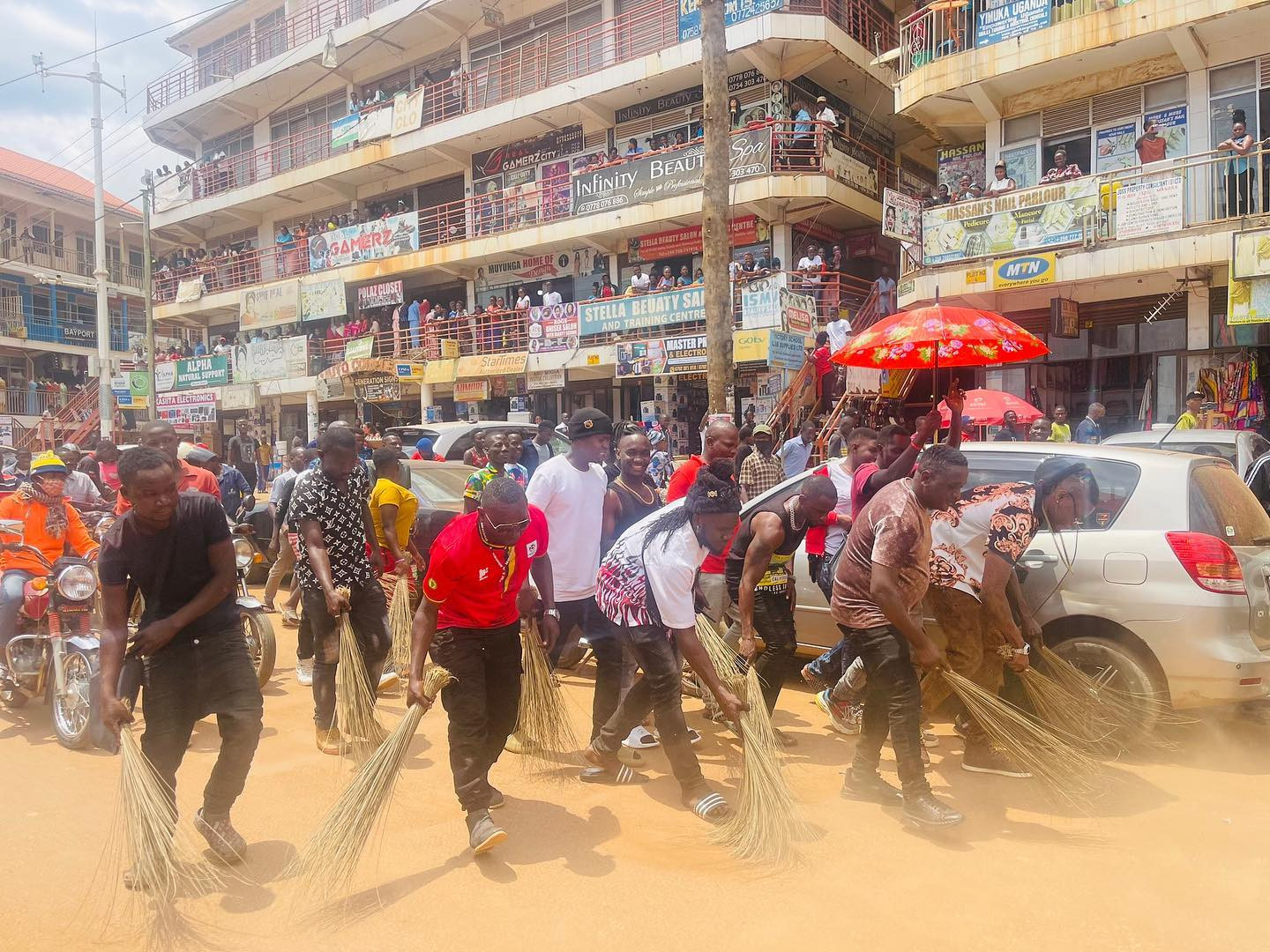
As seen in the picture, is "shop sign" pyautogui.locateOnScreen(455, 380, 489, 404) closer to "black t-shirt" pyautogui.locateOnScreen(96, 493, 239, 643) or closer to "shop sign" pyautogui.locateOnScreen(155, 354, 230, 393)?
"shop sign" pyautogui.locateOnScreen(155, 354, 230, 393)

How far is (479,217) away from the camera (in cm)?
2128

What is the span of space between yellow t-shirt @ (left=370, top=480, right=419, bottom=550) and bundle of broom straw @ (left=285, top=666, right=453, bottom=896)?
2249 mm

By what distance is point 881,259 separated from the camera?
19047 millimetres

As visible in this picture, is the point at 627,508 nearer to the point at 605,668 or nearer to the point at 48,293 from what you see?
the point at 605,668

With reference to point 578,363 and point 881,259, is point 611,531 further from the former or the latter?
point 881,259

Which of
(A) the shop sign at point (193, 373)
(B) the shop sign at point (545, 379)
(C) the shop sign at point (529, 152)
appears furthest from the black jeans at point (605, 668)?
(A) the shop sign at point (193, 373)

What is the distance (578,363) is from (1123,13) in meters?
10.9

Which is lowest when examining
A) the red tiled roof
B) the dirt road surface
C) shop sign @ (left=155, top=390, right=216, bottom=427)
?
the dirt road surface

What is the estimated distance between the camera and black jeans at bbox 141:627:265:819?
333cm

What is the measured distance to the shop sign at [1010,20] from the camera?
12.7 meters

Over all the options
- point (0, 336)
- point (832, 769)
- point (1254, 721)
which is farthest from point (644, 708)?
point (0, 336)

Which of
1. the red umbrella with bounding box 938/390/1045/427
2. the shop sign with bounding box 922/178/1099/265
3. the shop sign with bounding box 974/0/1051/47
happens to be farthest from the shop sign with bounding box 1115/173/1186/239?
the red umbrella with bounding box 938/390/1045/427

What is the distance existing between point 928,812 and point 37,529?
17.4 ft

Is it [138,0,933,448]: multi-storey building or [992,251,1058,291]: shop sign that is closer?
[992,251,1058,291]: shop sign
